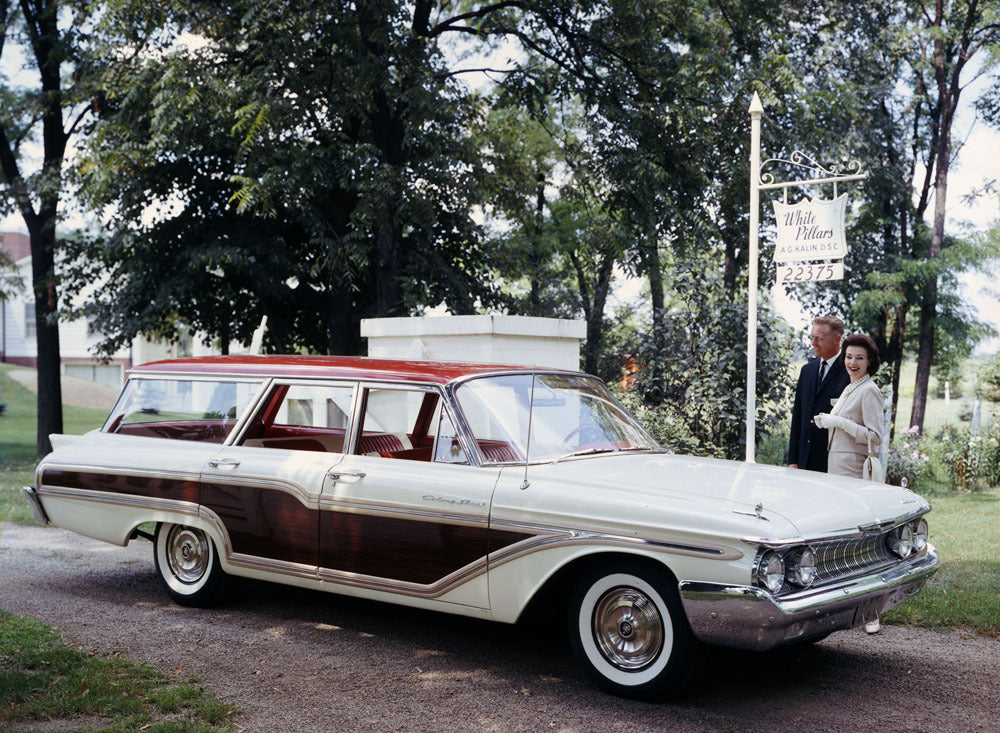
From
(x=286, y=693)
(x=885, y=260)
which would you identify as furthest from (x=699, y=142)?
(x=885, y=260)

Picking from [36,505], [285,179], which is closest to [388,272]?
[285,179]

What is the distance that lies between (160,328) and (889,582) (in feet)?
54.2

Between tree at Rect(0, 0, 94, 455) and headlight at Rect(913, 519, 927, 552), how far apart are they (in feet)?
57.7

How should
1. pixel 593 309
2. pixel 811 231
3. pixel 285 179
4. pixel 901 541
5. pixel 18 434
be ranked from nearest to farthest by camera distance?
pixel 901 541
pixel 811 231
pixel 285 179
pixel 593 309
pixel 18 434

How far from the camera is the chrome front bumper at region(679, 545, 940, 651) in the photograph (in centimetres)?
433

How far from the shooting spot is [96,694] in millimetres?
4789

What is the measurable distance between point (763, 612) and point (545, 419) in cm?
187

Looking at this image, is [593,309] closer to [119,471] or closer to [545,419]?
[119,471]

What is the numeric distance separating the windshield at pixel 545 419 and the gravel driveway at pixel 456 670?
1227 millimetres

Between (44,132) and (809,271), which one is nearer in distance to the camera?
(809,271)

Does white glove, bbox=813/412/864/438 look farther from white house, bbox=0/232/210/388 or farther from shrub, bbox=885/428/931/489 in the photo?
white house, bbox=0/232/210/388

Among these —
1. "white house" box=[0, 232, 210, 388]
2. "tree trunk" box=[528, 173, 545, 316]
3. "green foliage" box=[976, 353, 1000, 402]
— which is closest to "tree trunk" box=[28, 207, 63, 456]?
"tree trunk" box=[528, 173, 545, 316]

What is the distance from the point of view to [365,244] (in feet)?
50.5

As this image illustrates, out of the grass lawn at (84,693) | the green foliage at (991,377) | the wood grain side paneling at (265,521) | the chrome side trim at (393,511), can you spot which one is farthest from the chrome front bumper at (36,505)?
the green foliage at (991,377)
